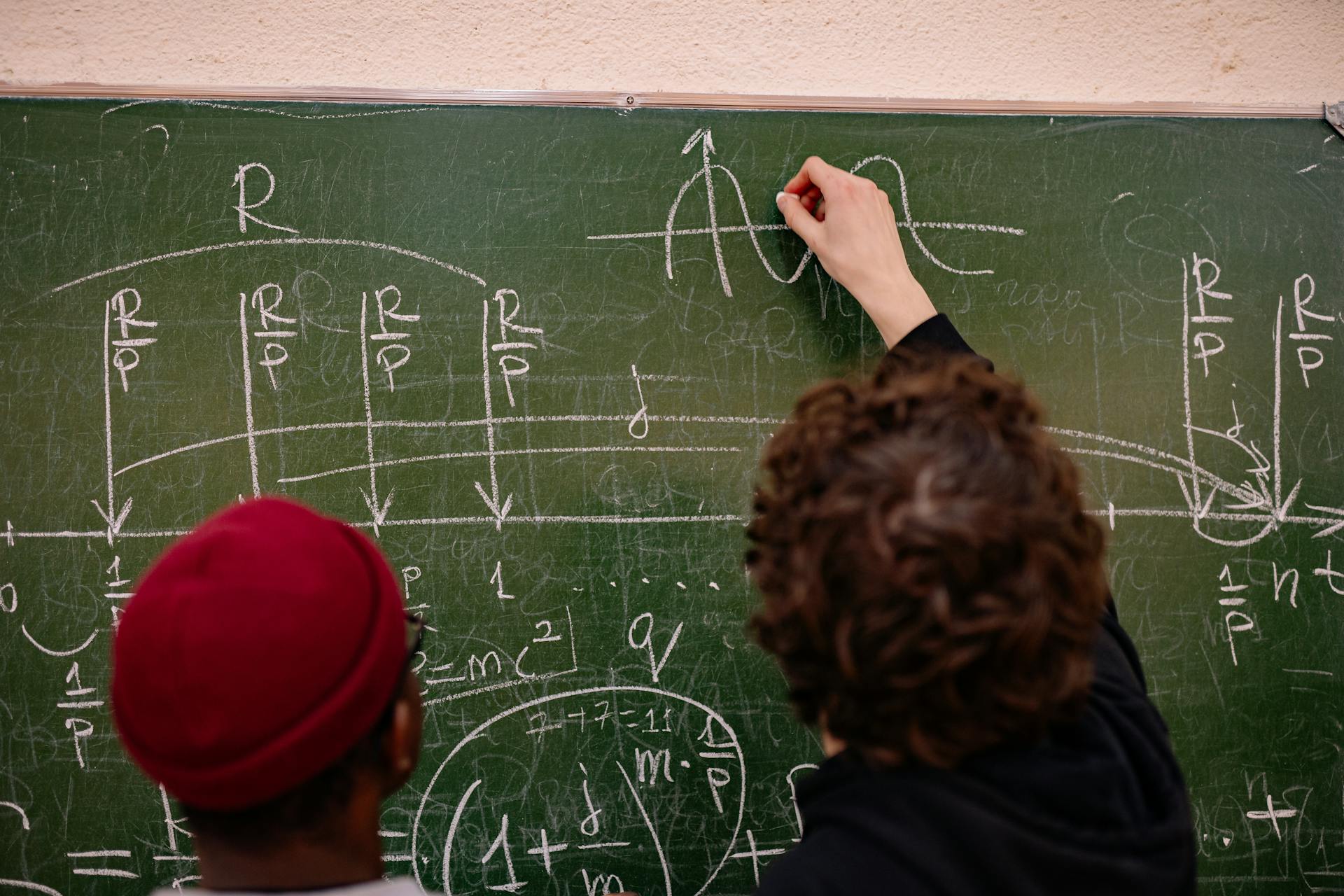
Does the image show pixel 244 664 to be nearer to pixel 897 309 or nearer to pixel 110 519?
pixel 110 519

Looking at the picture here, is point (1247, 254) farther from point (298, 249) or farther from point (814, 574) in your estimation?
point (298, 249)

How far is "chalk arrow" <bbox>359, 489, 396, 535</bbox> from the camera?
1572mm

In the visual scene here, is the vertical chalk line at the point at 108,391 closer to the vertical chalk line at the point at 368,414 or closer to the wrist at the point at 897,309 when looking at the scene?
the vertical chalk line at the point at 368,414

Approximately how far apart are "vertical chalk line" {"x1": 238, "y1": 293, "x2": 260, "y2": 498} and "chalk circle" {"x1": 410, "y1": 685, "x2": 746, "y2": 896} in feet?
2.14

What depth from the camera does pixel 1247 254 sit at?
174 cm

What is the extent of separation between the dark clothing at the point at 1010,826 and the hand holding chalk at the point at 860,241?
2.66 ft

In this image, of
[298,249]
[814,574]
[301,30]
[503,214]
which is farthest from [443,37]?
[814,574]

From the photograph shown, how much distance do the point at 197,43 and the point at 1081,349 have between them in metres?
1.88

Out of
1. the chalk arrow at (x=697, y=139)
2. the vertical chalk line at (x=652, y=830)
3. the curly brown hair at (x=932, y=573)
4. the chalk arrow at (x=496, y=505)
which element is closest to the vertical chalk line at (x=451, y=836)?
the vertical chalk line at (x=652, y=830)

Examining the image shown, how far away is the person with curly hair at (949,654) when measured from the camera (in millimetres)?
729

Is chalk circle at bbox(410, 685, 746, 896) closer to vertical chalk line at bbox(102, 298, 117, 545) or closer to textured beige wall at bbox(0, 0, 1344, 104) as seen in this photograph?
vertical chalk line at bbox(102, 298, 117, 545)

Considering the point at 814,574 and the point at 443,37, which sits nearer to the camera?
the point at 814,574

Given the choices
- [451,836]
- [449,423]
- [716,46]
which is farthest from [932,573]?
[716,46]

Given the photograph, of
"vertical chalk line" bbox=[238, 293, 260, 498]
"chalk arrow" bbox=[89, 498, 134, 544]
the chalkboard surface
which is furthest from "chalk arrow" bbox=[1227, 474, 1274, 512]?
"chalk arrow" bbox=[89, 498, 134, 544]
